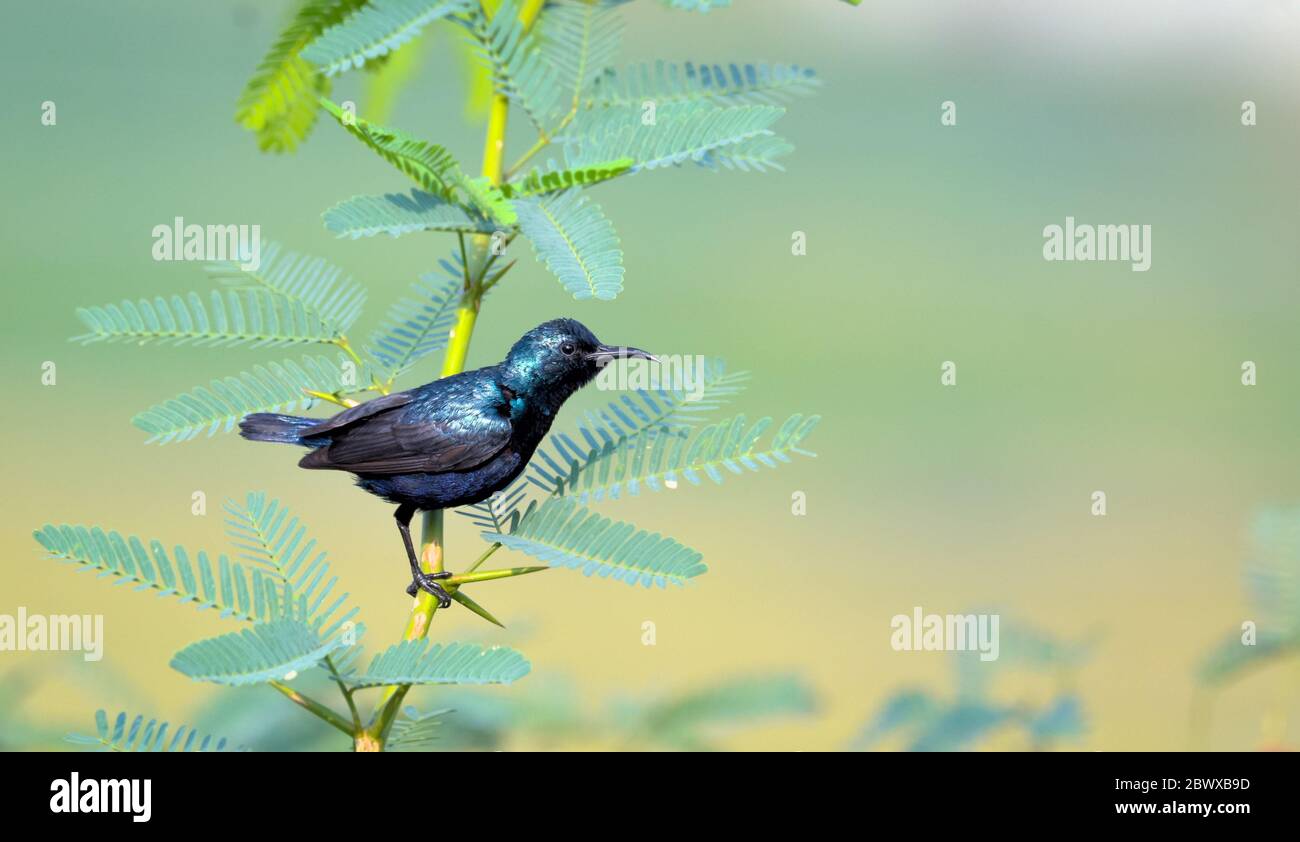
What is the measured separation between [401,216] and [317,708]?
0.27 metres

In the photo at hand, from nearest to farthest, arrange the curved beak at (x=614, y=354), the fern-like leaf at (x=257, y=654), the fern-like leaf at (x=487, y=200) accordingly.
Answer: the fern-like leaf at (x=257, y=654), the fern-like leaf at (x=487, y=200), the curved beak at (x=614, y=354)

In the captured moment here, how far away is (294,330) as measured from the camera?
28.7 inches

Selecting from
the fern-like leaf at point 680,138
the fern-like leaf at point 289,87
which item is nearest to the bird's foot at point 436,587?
the fern-like leaf at point 680,138

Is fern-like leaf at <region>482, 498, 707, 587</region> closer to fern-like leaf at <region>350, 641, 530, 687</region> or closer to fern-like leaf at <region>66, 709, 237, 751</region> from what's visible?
fern-like leaf at <region>350, 641, 530, 687</region>

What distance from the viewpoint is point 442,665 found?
564 mm

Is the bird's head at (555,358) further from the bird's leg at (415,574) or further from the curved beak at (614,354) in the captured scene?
the bird's leg at (415,574)

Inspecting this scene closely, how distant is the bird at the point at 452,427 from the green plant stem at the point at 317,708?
155 mm

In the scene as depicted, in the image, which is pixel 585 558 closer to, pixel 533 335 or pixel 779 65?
pixel 533 335

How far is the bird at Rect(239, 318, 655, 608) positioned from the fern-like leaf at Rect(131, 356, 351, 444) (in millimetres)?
57

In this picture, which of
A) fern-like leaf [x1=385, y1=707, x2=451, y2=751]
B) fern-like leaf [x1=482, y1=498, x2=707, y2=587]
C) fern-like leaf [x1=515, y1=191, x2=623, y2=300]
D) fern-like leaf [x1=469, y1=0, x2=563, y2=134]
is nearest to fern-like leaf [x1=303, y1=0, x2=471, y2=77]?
fern-like leaf [x1=469, y1=0, x2=563, y2=134]

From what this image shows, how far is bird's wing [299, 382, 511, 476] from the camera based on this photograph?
795 mm

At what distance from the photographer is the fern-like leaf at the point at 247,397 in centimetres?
70

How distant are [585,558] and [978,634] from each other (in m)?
0.40

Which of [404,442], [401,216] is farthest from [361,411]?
[401,216]
